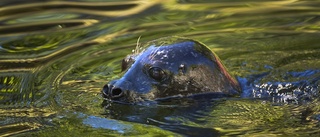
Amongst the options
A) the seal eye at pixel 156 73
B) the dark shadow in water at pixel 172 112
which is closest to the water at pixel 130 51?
the dark shadow in water at pixel 172 112

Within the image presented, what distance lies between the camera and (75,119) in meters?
5.73

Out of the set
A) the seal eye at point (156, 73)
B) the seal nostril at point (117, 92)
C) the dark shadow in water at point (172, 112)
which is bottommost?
the dark shadow in water at point (172, 112)

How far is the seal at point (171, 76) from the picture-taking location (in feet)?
19.7

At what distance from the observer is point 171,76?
606 cm

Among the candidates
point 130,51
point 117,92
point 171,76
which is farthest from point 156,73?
point 130,51

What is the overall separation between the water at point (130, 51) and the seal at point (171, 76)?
3.6 inches

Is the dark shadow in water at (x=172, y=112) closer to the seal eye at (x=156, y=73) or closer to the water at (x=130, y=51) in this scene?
the water at (x=130, y=51)

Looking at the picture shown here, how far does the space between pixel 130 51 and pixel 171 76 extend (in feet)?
6.33

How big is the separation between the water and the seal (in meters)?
0.09

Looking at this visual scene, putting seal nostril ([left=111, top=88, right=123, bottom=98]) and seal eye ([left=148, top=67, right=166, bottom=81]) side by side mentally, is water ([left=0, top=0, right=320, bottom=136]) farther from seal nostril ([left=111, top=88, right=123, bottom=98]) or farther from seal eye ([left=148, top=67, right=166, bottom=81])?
seal eye ([left=148, top=67, right=166, bottom=81])

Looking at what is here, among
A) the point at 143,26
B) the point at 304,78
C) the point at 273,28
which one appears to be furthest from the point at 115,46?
the point at 304,78

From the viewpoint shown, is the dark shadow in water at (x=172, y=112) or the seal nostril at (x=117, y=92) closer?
the dark shadow in water at (x=172, y=112)

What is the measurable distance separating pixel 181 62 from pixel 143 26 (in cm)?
292

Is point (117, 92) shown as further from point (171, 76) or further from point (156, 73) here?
point (171, 76)
